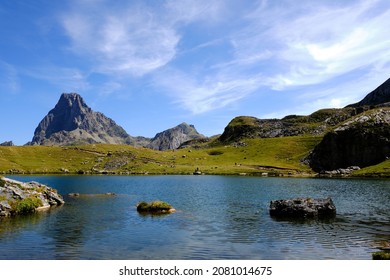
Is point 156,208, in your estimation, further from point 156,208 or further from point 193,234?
point 193,234

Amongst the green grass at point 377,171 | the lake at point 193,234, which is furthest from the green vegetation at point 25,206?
the green grass at point 377,171

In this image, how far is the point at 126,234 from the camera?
148 ft

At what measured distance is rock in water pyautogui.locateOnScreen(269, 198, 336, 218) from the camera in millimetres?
59594

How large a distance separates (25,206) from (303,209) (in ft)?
152

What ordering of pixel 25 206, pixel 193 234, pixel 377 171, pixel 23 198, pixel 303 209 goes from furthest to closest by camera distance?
pixel 377 171 < pixel 23 198 < pixel 25 206 < pixel 303 209 < pixel 193 234

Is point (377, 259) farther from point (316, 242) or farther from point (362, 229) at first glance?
point (362, 229)

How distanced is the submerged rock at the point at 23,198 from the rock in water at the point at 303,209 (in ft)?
136

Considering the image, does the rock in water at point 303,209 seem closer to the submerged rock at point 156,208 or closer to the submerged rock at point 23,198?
the submerged rock at point 156,208

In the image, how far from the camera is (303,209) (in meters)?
59.7

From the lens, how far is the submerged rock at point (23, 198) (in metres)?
61.5

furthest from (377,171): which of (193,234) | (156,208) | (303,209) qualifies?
(193,234)
